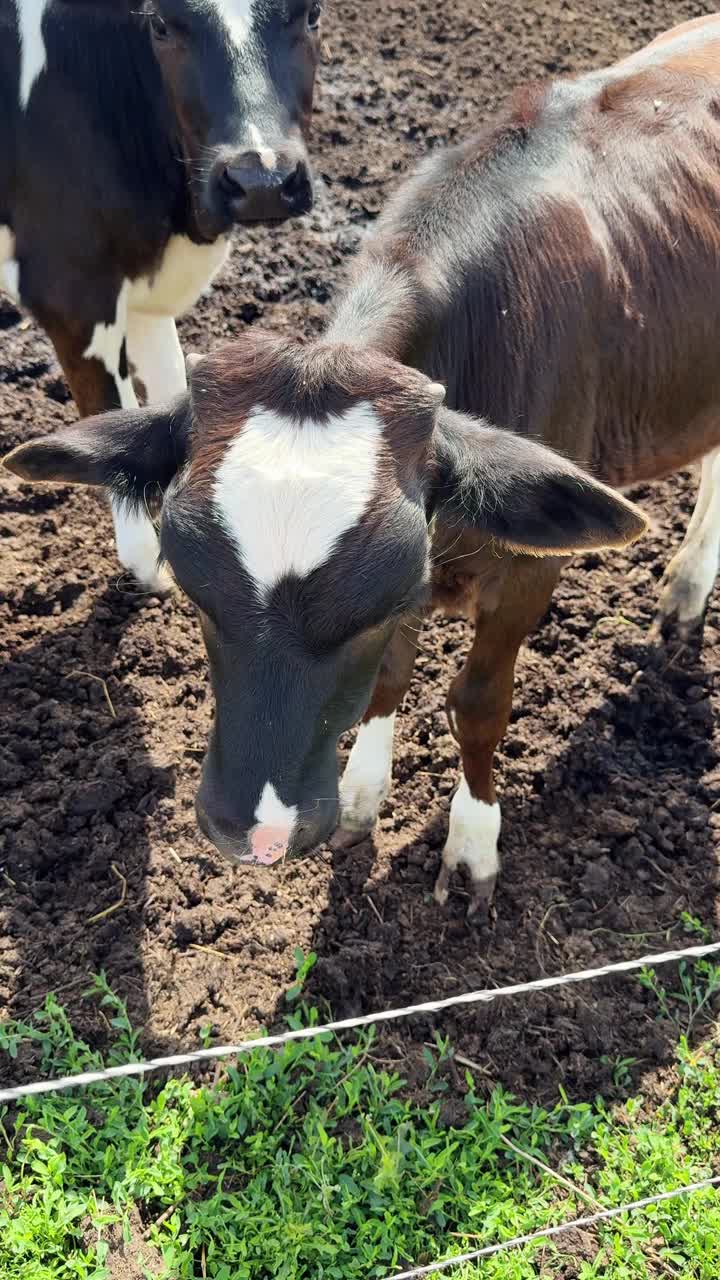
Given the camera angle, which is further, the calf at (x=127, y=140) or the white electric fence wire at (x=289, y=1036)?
the calf at (x=127, y=140)

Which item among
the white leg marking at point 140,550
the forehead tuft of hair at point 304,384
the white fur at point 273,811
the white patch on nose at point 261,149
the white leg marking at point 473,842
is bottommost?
the white leg marking at point 473,842

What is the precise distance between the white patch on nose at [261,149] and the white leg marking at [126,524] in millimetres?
820

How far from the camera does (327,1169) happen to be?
3027 millimetres

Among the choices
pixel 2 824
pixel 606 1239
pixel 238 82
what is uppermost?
pixel 238 82

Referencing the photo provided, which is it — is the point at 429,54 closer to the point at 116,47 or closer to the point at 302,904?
the point at 116,47

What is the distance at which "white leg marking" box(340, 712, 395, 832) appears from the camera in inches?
149

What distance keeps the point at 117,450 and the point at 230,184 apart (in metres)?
1.47

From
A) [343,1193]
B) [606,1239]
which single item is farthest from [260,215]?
[606,1239]

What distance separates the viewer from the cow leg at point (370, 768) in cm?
373

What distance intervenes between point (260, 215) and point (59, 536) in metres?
1.74

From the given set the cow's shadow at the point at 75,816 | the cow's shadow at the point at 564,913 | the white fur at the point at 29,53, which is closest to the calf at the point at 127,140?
the white fur at the point at 29,53

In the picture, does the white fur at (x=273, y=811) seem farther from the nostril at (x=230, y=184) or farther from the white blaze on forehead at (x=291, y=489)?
the nostril at (x=230, y=184)

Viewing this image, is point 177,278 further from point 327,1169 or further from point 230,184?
point 327,1169

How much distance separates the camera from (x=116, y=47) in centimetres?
383
